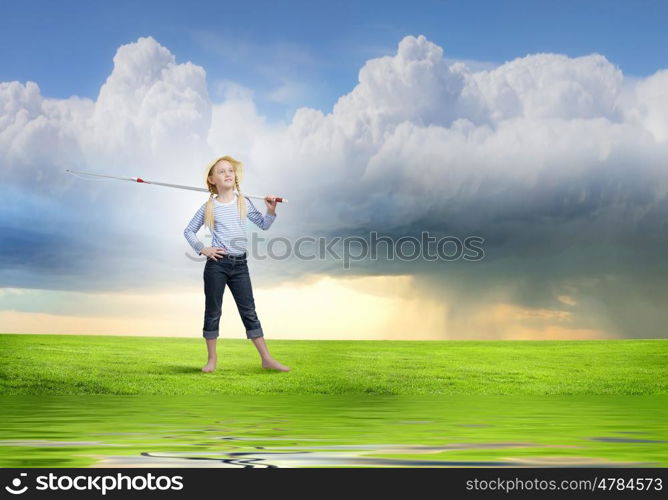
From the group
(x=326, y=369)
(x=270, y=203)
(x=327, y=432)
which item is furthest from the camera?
(x=326, y=369)

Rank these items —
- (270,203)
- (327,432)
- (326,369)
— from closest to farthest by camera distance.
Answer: (327,432), (270,203), (326,369)

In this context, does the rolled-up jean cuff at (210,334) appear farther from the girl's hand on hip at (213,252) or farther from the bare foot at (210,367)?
the girl's hand on hip at (213,252)

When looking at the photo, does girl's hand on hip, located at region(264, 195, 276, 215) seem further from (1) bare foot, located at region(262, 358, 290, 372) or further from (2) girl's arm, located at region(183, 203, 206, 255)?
(1) bare foot, located at region(262, 358, 290, 372)

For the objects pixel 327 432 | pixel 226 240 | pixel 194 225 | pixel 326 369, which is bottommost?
pixel 327 432

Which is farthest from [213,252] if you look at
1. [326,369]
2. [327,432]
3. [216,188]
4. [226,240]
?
[327,432]

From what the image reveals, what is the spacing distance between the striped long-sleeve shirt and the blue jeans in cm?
21

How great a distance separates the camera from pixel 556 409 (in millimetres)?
9969

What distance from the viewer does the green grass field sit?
1251 cm

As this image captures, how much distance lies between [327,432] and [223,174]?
20.1 feet

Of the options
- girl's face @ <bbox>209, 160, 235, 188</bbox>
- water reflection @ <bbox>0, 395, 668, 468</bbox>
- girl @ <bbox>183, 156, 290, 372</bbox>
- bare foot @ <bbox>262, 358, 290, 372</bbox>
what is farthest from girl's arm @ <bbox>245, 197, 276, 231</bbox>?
water reflection @ <bbox>0, 395, 668, 468</bbox>

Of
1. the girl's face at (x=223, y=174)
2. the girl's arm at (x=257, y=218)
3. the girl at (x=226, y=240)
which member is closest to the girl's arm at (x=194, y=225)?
the girl at (x=226, y=240)

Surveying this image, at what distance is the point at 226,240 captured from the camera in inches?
488

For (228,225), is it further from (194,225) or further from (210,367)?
(210,367)

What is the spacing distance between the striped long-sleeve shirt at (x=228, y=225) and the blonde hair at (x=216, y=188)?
0.20 feet
